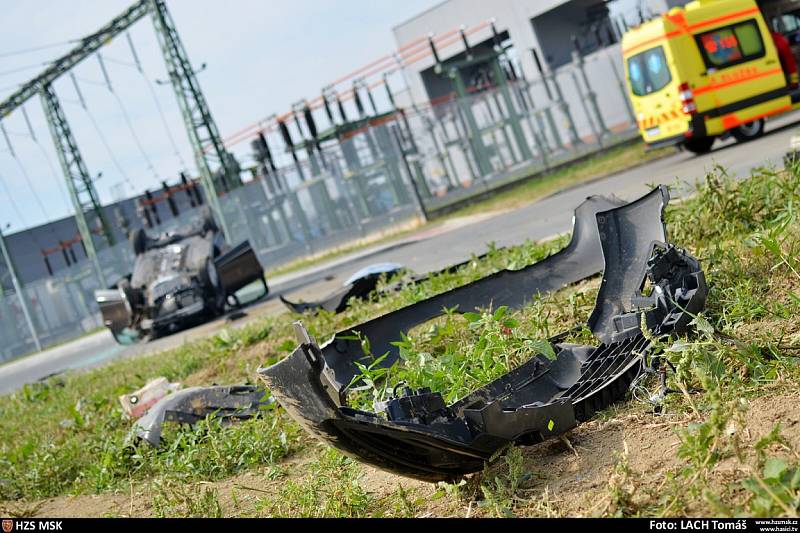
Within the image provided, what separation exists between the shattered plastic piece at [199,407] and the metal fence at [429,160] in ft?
63.1

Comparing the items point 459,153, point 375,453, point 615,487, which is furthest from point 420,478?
point 459,153

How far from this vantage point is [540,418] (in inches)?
163

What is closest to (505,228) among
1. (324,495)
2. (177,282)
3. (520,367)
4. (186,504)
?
(177,282)

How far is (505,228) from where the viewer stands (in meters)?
17.0

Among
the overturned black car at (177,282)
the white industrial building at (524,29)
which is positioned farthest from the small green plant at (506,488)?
the white industrial building at (524,29)

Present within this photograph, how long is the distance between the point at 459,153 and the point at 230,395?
22978 mm

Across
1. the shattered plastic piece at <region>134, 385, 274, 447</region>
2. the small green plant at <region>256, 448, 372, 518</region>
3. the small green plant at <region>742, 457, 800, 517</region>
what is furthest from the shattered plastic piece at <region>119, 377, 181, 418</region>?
the small green plant at <region>742, 457, 800, 517</region>

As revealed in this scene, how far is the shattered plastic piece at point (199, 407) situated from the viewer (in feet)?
23.5

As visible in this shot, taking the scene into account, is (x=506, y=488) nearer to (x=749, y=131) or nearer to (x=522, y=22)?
(x=749, y=131)

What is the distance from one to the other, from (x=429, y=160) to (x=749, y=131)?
1135 cm

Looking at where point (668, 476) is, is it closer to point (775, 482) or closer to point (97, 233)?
point (775, 482)

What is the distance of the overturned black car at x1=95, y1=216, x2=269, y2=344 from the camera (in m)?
18.0

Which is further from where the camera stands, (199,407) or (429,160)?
(429,160)

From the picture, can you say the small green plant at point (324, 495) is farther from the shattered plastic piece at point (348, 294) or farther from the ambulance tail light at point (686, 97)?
the ambulance tail light at point (686, 97)
